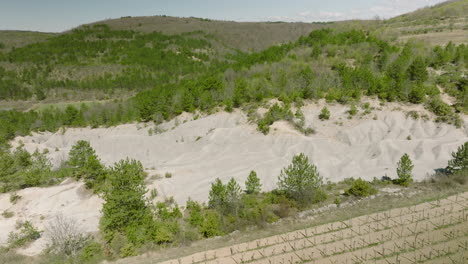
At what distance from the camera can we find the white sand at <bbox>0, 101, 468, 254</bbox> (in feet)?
102

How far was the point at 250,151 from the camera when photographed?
136ft

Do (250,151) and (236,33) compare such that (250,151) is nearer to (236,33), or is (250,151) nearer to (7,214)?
(7,214)

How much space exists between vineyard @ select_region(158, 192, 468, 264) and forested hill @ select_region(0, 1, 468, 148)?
25859 mm

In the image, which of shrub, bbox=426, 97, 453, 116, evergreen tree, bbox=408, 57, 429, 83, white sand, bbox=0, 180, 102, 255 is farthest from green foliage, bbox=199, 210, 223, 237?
evergreen tree, bbox=408, 57, 429, 83

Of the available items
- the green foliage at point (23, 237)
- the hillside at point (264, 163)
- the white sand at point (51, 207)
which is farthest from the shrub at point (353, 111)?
the green foliage at point (23, 237)

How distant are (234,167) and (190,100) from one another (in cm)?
2678

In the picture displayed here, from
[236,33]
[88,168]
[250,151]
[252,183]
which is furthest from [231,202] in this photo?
[236,33]

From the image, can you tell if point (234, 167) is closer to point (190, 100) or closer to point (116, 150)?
point (116, 150)

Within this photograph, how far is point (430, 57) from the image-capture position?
184 ft

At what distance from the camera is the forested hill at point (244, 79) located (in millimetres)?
47875

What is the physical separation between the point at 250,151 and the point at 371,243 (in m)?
24.6

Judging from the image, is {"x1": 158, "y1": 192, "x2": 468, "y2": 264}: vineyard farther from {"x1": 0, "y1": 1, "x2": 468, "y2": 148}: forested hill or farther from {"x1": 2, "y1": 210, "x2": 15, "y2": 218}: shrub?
{"x1": 0, "y1": 1, "x2": 468, "y2": 148}: forested hill

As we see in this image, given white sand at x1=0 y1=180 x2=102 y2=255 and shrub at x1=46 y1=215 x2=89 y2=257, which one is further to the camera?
white sand at x1=0 y1=180 x2=102 y2=255

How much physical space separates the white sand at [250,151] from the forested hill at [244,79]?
3647 millimetres
